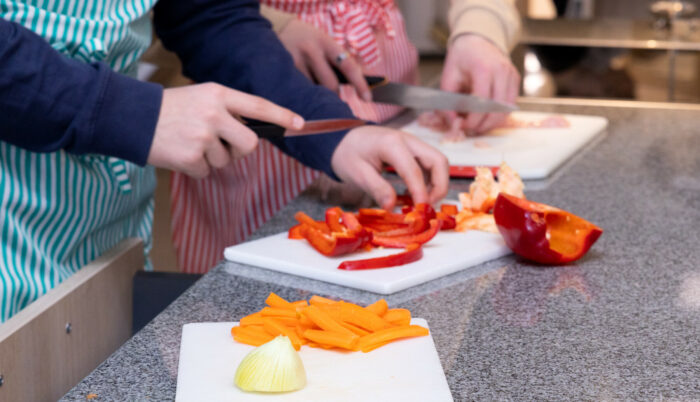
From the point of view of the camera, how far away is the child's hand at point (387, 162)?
1.13 m

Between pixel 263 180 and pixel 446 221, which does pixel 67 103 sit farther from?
pixel 263 180

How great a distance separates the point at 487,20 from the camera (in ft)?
5.51

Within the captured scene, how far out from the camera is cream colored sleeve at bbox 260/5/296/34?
4.97ft

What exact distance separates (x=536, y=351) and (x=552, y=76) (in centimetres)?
246

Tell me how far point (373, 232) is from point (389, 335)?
0.31m

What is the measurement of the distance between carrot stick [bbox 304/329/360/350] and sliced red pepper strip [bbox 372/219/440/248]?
286mm

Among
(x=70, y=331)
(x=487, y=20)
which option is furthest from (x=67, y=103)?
(x=487, y=20)

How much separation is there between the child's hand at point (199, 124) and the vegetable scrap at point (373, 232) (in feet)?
0.43

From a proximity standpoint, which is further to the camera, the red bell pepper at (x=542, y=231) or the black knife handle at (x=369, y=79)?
the black knife handle at (x=369, y=79)

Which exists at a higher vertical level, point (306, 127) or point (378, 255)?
point (306, 127)

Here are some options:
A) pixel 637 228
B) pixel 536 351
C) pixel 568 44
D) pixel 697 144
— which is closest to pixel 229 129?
pixel 536 351

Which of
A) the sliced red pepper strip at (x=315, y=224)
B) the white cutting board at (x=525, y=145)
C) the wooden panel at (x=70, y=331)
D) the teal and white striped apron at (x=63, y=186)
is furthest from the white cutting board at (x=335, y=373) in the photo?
the white cutting board at (x=525, y=145)

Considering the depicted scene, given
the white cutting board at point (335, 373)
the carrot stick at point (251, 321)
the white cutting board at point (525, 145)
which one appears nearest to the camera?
the white cutting board at point (335, 373)

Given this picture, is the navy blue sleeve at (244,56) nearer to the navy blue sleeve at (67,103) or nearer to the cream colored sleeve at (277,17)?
the cream colored sleeve at (277,17)
